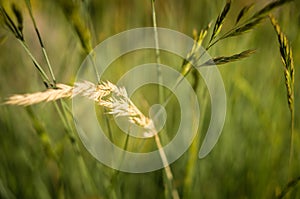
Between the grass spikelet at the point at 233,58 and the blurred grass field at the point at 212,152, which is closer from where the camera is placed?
the grass spikelet at the point at 233,58

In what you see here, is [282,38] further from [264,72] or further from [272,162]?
[264,72]

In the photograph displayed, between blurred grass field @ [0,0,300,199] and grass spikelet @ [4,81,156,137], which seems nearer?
grass spikelet @ [4,81,156,137]

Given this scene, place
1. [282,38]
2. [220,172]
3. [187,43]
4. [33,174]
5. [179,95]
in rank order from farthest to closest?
[187,43]
[179,95]
[220,172]
[33,174]
[282,38]

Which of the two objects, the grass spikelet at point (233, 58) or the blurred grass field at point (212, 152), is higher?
the grass spikelet at point (233, 58)

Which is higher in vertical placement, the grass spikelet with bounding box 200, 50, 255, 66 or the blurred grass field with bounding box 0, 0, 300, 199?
the grass spikelet with bounding box 200, 50, 255, 66

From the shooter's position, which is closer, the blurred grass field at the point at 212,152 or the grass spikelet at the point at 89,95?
the grass spikelet at the point at 89,95

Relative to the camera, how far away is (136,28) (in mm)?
1171

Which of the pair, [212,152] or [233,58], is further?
[212,152]

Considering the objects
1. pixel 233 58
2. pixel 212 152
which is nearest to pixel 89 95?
pixel 233 58

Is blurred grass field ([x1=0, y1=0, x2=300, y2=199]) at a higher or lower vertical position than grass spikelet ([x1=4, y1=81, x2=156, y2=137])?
lower

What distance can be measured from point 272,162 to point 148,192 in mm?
225

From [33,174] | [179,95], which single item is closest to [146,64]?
[179,95]

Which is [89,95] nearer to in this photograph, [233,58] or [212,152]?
[233,58]

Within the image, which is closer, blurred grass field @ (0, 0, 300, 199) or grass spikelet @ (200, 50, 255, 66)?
grass spikelet @ (200, 50, 255, 66)
